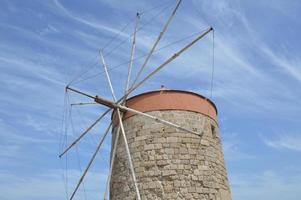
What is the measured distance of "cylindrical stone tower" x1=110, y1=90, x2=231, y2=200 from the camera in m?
9.75

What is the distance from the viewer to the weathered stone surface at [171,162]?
9719 millimetres

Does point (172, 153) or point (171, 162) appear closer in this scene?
point (171, 162)

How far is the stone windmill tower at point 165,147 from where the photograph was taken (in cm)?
976

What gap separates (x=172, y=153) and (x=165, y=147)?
26 centimetres

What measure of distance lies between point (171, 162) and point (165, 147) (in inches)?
18.4

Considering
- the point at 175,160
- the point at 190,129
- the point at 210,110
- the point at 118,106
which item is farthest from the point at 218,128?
the point at 118,106

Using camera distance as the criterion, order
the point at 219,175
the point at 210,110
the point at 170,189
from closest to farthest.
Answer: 1. the point at 170,189
2. the point at 219,175
3. the point at 210,110

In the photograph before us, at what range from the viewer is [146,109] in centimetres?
1090

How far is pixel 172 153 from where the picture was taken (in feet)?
33.1

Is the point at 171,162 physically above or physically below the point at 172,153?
below

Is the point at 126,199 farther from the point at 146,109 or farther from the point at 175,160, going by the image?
the point at 146,109

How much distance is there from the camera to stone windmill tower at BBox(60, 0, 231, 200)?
9.76 metres

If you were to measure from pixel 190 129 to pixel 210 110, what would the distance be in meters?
1.37

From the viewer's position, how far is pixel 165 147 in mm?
10180
